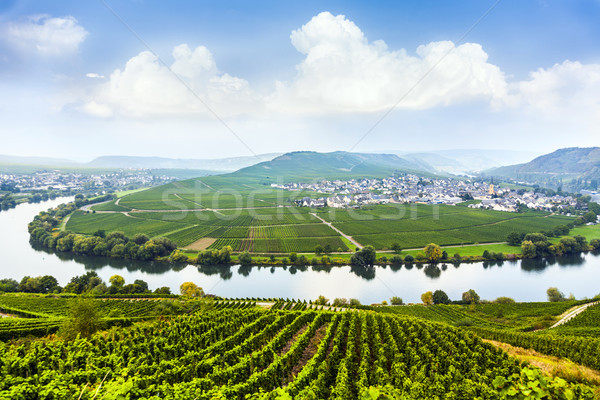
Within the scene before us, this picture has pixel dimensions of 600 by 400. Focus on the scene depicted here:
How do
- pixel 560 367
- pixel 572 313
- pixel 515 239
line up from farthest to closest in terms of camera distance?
pixel 515 239
pixel 572 313
pixel 560 367

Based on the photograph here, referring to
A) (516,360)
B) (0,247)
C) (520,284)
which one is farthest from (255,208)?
(516,360)

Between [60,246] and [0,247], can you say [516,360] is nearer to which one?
[60,246]

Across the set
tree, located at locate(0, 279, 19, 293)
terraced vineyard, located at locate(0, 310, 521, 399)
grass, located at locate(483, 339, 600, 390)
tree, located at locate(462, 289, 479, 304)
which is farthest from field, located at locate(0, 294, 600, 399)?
tree, located at locate(0, 279, 19, 293)

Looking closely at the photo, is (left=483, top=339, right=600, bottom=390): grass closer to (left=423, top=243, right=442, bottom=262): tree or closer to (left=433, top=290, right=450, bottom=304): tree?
(left=433, top=290, right=450, bottom=304): tree

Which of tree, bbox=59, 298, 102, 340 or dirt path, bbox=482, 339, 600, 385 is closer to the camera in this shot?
dirt path, bbox=482, 339, 600, 385

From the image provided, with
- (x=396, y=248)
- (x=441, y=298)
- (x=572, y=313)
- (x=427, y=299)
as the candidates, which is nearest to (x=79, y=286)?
(x=427, y=299)

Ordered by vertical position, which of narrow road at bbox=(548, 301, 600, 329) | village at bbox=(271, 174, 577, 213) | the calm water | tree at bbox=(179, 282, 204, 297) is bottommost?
the calm water

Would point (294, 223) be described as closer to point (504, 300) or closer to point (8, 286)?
point (504, 300)

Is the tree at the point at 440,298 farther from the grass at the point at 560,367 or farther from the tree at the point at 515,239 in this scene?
the tree at the point at 515,239
